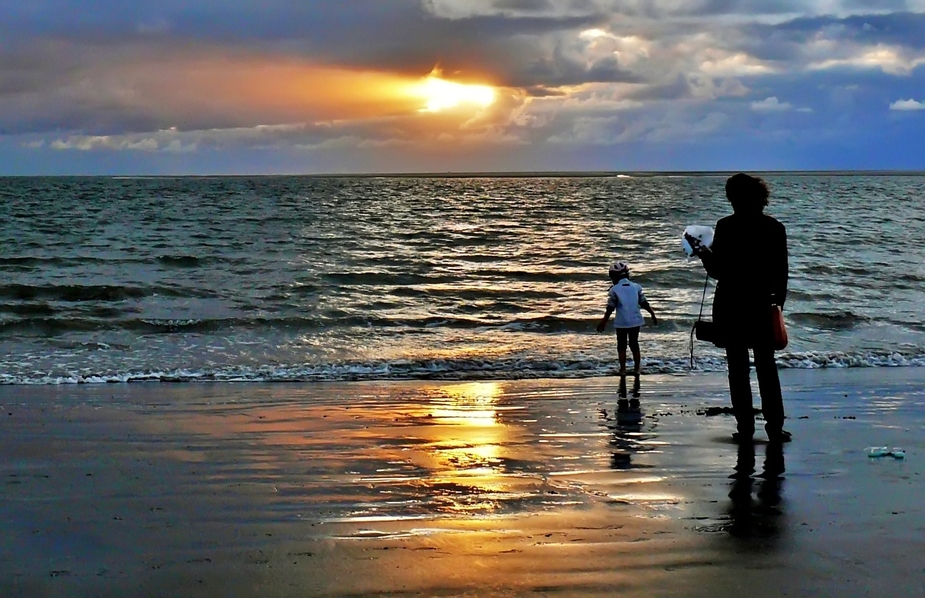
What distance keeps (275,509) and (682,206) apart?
5652 cm

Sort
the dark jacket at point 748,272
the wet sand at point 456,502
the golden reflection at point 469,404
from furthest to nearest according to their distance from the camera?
the golden reflection at point 469,404, the dark jacket at point 748,272, the wet sand at point 456,502

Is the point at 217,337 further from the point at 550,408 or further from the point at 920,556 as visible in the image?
the point at 920,556

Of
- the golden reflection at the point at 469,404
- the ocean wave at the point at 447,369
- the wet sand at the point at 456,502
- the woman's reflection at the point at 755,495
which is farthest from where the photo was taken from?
the ocean wave at the point at 447,369

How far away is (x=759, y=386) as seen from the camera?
7109 millimetres

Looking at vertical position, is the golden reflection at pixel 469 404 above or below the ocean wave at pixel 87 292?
below

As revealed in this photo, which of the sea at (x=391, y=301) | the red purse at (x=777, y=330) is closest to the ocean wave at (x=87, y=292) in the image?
the sea at (x=391, y=301)

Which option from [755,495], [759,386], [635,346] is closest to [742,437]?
[759,386]

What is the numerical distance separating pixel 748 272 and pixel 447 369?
21.3ft

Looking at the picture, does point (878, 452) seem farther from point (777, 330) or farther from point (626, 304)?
point (626, 304)

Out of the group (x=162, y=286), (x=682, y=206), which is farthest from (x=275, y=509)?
(x=682, y=206)

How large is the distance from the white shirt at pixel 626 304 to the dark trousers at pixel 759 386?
4676 millimetres

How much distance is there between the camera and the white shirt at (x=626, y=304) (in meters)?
11.9

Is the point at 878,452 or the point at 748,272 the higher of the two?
the point at 748,272

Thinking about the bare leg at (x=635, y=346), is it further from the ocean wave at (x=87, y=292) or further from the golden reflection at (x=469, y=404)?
the ocean wave at (x=87, y=292)
